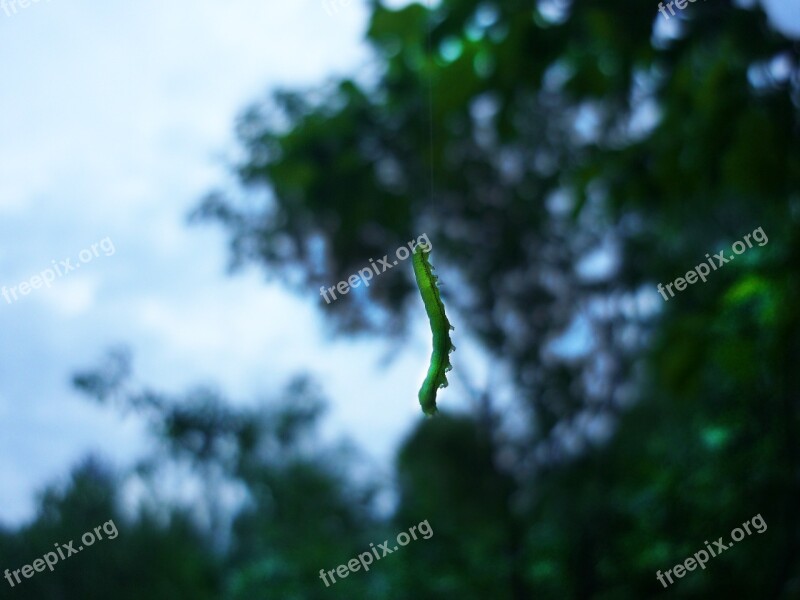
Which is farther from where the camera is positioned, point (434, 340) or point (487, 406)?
point (487, 406)

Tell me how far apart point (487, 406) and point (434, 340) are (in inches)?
51.4

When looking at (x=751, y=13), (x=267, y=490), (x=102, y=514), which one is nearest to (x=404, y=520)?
(x=267, y=490)

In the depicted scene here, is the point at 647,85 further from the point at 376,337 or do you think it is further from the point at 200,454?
the point at 200,454

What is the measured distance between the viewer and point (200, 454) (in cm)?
139

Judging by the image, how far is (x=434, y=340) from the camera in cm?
30

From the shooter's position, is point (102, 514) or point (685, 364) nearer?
point (685, 364)

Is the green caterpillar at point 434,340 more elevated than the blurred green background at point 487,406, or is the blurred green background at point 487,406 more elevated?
the blurred green background at point 487,406

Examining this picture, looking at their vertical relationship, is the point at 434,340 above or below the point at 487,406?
→ below

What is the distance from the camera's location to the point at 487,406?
1.58 meters

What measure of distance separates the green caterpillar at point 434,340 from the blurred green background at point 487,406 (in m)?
0.89

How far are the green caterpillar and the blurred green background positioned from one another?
886 millimetres

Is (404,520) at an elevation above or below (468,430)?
below

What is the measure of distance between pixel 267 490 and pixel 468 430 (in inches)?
15.2

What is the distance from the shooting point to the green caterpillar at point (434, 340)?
296 millimetres
